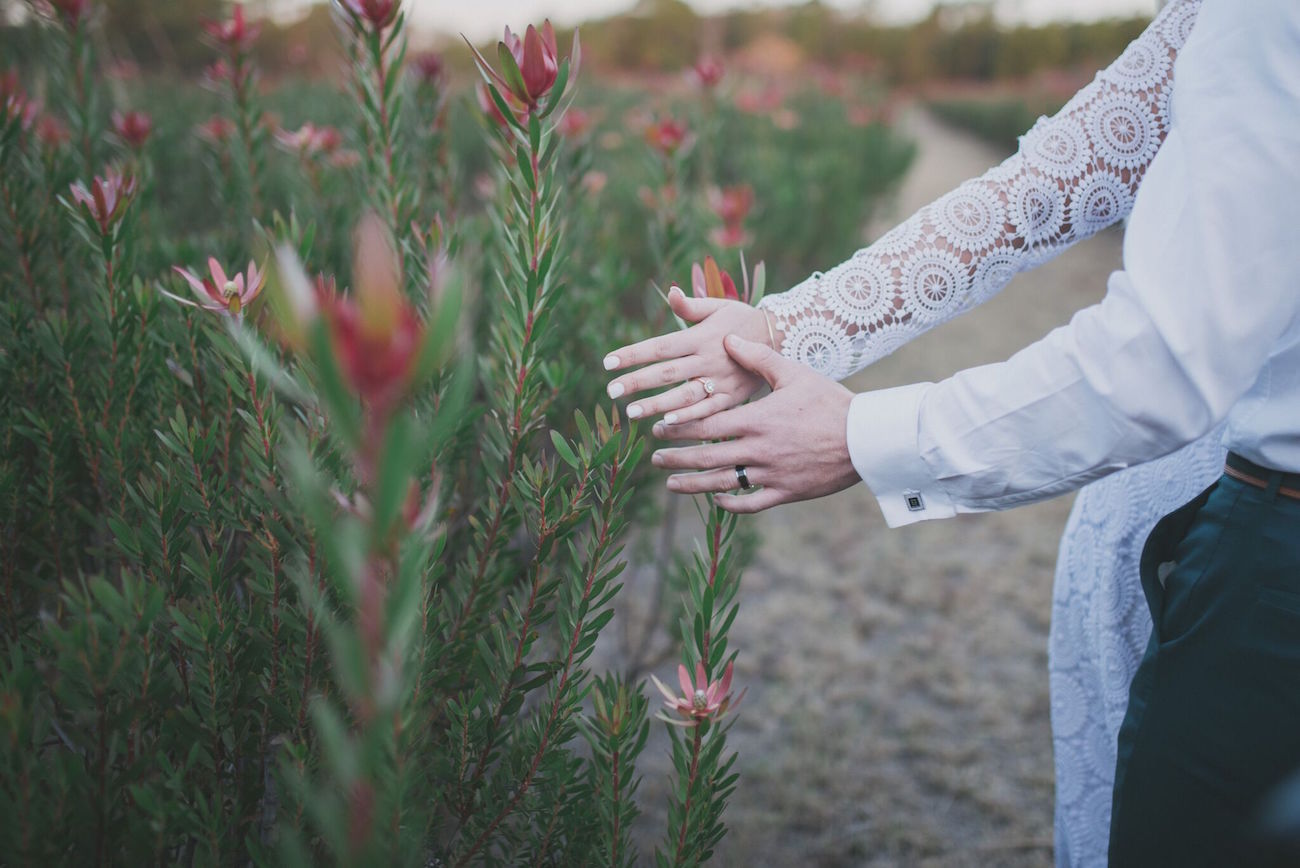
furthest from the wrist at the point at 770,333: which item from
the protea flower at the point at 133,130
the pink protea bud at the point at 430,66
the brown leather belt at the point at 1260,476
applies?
the protea flower at the point at 133,130

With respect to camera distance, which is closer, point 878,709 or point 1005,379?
point 1005,379

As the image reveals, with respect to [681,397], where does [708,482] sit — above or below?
below

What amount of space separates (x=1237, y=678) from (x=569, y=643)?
0.89 m

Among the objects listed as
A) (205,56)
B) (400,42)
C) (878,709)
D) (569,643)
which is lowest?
(878,709)

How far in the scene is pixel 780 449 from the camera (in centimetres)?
108

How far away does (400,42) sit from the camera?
1271 mm

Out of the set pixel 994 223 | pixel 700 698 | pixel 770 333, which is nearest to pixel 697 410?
pixel 770 333

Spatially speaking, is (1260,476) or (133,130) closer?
(1260,476)

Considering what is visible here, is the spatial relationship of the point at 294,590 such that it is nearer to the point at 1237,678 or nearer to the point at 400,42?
the point at 400,42

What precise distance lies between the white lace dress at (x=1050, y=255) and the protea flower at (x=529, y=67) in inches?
22.2

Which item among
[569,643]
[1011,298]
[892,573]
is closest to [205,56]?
[1011,298]

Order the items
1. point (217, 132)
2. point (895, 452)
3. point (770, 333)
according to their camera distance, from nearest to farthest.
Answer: point (895, 452)
point (770, 333)
point (217, 132)

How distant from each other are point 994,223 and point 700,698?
37.7 inches

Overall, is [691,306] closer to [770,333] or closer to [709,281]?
[709,281]
